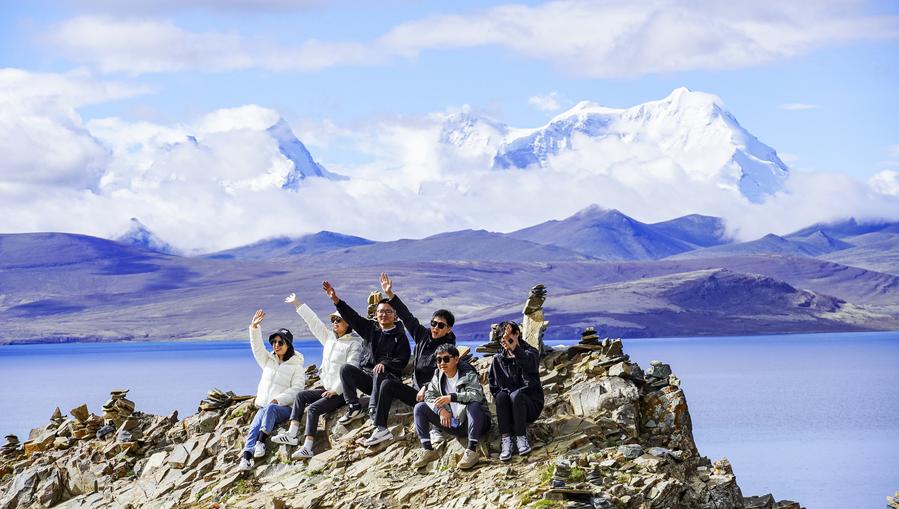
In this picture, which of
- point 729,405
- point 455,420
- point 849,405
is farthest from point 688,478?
point 849,405

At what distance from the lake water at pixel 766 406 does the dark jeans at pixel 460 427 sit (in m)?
24.0

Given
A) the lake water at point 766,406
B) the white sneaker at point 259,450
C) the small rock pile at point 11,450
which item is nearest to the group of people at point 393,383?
the white sneaker at point 259,450

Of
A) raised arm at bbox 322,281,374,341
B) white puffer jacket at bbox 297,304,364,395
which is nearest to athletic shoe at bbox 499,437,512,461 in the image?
raised arm at bbox 322,281,374,341

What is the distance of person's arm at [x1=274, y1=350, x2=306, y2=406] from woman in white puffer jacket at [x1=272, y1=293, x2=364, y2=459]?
1.01 ft

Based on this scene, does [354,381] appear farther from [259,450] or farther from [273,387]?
[259,450]

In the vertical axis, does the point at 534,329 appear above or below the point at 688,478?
above

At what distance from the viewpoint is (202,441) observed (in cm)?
2438

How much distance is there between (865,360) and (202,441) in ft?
485

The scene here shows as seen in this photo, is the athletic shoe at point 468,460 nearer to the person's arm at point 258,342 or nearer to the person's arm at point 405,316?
the person's arm at point 405,316

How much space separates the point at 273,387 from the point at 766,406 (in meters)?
66.1

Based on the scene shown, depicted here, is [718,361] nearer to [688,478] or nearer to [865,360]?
[865,360]

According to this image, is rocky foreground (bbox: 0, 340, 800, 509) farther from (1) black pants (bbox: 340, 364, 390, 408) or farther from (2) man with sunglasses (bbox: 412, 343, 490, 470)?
(1) black pants (bbox: 340, 364, 390, 408)

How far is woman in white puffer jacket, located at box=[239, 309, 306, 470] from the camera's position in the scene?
73.1ft

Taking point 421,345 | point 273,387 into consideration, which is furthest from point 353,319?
point 273,387
